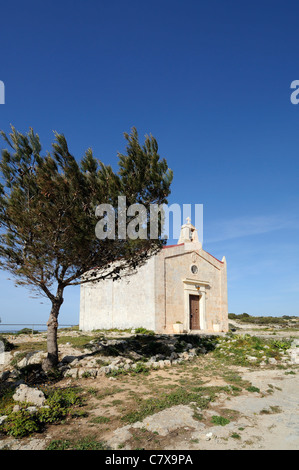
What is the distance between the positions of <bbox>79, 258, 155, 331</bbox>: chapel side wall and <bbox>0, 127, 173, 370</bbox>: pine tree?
301 inches

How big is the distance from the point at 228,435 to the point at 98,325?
883 inches

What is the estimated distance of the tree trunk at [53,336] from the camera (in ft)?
40.1

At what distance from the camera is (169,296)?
2336 centimetres

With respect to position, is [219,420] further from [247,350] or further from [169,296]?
[169,296]

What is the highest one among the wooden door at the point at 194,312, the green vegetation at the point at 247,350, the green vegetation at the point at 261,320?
the wooden door at the point at 194,312

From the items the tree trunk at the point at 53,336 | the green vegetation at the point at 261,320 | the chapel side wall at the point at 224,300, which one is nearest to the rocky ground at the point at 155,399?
the tree trunk at the point at 53,336

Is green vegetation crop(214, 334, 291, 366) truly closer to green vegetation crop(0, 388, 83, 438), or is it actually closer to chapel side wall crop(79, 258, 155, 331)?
chapel side wall crop(79, 258, 155, 331)

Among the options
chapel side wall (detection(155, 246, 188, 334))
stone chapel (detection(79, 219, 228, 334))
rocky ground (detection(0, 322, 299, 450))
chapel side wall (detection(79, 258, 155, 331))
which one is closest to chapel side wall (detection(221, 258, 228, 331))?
stone chapel (detection(79, 219, 228, 334))

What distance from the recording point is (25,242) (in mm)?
11664

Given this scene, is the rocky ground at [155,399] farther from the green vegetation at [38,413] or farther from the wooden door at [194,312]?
the wooden door at [194,312]

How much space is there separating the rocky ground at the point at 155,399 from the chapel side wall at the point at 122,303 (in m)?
6.64

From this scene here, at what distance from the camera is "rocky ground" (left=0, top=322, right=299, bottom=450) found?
6348 millimetres
